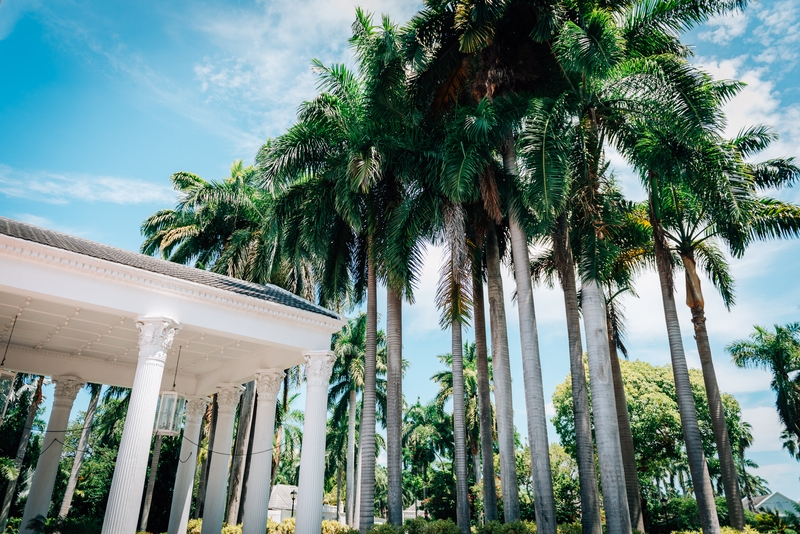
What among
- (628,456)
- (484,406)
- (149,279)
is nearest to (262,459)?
(149,279)

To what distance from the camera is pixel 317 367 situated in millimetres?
15219

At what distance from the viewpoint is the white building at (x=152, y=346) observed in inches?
469

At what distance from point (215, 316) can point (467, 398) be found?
101 feet

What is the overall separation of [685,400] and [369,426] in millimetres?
10499

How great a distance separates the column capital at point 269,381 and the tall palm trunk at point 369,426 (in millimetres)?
2904

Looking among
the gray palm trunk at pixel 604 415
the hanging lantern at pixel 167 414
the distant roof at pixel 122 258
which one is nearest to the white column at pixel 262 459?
the distant roof at pixel 122 258

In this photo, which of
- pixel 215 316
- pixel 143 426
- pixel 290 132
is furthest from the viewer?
pixel 290 132

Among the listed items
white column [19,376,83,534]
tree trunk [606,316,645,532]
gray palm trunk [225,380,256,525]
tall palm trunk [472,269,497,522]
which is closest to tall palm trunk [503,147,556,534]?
tall palm trunk [472,269,497,522]

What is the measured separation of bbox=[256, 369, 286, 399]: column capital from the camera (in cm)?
1728

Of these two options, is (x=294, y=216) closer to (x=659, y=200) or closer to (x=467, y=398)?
(x=659, y=200)

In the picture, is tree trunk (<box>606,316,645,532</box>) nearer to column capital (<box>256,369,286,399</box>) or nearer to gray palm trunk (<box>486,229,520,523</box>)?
gray palm trunk (<box>486,229,520,523</box>)

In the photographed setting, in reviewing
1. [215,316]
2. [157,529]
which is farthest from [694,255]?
[157,529]

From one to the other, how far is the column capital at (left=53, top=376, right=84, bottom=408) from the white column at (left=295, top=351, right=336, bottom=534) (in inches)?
381

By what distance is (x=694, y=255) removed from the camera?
21188mm
